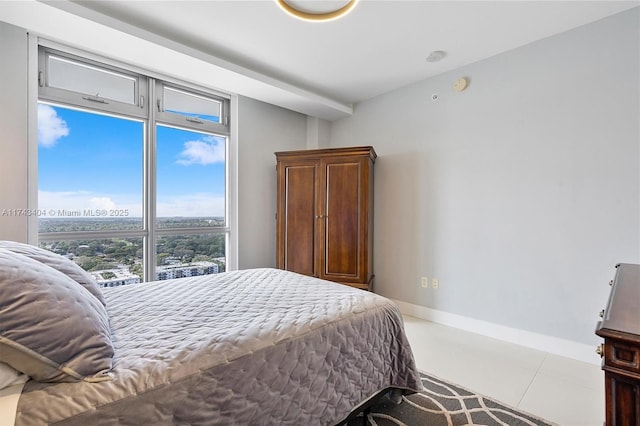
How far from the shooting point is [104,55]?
2850mm

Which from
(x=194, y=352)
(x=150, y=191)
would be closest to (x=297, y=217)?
(x=150, y=191)

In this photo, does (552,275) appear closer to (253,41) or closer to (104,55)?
(253,41)

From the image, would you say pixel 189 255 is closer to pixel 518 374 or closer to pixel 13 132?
pixel 13 132

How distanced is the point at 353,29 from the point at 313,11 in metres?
0.44

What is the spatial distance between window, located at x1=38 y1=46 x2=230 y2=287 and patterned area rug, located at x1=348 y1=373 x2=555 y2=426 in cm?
257

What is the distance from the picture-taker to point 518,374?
2.29 metres

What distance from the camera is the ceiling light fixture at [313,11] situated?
2.04 meters

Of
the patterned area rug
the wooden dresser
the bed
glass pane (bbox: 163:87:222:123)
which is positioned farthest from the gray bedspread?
glass pane (bbox: 163:87:222:123)

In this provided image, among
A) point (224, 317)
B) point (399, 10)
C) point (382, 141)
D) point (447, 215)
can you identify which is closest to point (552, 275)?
point (447, 215)

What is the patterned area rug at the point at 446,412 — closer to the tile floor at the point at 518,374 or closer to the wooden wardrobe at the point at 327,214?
the tile floor at the point at 518,374

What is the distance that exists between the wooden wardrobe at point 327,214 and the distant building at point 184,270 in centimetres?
80

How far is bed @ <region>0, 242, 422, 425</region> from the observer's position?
0.91 meters

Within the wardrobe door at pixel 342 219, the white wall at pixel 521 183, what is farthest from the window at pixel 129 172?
the white wall at pixel 521 183

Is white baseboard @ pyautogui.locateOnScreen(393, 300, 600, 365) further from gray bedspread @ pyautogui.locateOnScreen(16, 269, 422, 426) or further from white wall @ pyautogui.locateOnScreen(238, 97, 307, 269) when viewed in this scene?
white wall @ pyautogui.locateOnScreen(238, 97, 307, 269)
